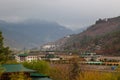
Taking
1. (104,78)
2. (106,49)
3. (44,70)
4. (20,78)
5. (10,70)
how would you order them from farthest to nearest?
(106,49)
(44,70)
(104,78)
(10,70)
(20,78)

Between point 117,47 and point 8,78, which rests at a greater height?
point 117,47

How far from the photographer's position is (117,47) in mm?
184250

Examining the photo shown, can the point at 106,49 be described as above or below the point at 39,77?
above

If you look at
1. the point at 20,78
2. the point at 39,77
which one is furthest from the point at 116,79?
the point at 20,78

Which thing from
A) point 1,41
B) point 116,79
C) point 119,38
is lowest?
point 116,79

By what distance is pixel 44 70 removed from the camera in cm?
7356

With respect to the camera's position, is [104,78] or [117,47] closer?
[104,78]

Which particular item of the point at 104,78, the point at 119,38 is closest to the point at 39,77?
the point at 104,78

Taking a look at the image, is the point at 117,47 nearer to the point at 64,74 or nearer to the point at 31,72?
the point at 64,74

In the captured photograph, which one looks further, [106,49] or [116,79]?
[106,49]

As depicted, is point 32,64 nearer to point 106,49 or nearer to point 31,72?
point 31,72

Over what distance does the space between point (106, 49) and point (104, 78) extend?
141185 millimetres

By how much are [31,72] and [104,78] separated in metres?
11.1

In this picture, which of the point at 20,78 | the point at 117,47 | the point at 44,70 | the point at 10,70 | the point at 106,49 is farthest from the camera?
the point at 106,49
